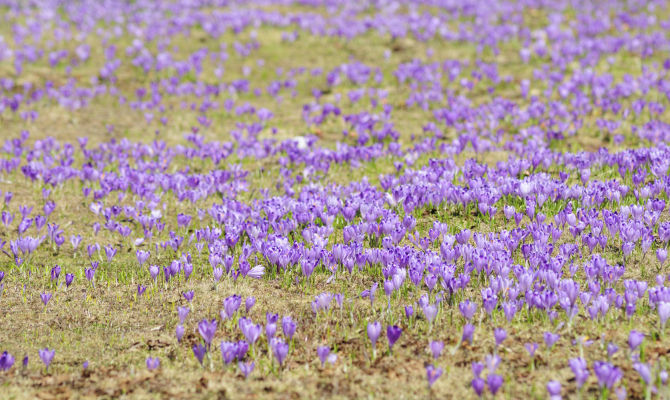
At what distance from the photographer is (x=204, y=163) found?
1182 centimetres

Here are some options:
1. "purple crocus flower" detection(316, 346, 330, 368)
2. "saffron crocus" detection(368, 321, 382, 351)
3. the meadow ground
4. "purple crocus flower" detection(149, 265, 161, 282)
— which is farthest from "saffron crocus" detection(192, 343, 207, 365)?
"purple crocus flower" detection(149, 265, 161, 282)

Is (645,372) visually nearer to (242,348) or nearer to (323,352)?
(323,352)

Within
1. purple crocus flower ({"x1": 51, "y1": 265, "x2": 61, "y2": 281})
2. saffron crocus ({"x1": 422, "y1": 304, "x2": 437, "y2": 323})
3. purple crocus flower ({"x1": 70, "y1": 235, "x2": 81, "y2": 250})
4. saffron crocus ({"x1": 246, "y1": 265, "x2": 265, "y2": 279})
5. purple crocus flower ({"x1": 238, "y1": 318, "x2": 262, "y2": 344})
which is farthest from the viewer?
purple crocus flower ({"x1": 70, "y1": 235, "x2": 81, "y2": 250})

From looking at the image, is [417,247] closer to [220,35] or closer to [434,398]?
[434,398]

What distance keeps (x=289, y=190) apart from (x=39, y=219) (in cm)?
346

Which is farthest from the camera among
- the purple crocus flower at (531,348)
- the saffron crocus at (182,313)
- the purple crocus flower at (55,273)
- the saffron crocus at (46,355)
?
the purple crocus flower at (55,273)

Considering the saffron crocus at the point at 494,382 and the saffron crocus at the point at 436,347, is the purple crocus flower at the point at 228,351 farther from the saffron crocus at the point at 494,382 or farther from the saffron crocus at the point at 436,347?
the saffron crocus at the point at 494,382

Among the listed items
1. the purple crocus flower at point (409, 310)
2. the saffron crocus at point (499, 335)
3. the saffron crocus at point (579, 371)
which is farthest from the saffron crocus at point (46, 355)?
the saffron crocus at point (579, 371)

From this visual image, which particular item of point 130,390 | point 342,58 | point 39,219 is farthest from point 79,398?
point 342,58

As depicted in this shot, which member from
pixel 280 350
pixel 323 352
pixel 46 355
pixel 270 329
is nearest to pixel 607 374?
pixel 323 352

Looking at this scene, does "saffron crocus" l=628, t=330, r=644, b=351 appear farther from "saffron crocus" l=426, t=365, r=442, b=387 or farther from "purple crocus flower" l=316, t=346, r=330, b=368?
"purple crocus flower" l=316, t=346, r=330, b=368

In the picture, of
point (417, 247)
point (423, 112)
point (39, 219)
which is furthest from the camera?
point (423, 112)

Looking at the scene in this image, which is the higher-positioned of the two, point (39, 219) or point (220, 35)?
point (220, 35)

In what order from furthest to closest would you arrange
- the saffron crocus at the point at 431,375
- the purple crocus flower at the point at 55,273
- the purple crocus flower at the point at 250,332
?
1. the purple crocus flower at the point at 55,273
2. the purple crocus flower at the point at 250,332
3. the saffron crocus at the point at 431,375
